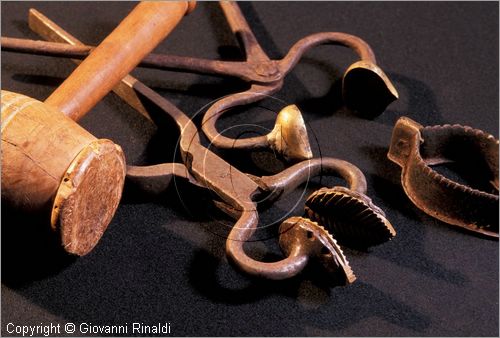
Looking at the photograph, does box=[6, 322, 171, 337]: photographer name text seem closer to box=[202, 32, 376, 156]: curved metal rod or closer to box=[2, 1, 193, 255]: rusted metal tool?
box=[2, 1, 193, 255]: rusted metal tool

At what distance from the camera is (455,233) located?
1.84 m

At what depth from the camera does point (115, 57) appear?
189cm

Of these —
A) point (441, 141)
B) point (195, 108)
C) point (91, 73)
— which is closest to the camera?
point (91, 73)

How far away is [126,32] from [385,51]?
913mm

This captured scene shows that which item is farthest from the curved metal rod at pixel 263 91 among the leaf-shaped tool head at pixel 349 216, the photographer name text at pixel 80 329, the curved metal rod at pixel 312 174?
the photographer name text at pixel 80 329

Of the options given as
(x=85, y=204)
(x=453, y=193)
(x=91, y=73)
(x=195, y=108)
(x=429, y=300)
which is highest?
(x=91, y=73)

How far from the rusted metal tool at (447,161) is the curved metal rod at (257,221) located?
0.61 ft

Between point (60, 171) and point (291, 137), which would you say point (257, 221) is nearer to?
point (291, 137)

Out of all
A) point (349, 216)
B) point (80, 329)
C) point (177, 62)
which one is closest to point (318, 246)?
point (349, 216)

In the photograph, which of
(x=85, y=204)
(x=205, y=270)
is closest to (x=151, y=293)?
(x=205, y=270)

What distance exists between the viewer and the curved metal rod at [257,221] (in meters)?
1.58

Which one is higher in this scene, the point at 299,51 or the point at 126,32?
the point at 126,32

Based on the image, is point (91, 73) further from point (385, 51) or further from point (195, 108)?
point (385, 51)

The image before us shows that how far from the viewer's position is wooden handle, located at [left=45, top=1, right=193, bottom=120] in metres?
1.77
